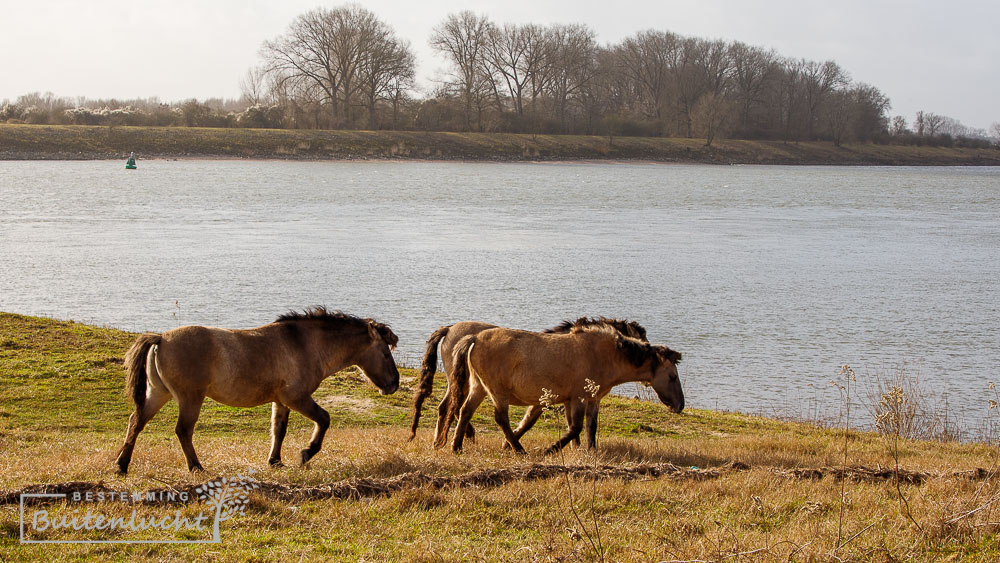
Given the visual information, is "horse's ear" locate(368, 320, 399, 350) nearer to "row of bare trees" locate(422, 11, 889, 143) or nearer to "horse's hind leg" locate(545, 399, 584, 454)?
"horse's hind leg" locate(545, 399, 584, 454)

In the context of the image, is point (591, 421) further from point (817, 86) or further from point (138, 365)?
point (817, 86)

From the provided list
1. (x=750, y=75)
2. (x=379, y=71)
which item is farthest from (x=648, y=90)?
(x=379, y=71)

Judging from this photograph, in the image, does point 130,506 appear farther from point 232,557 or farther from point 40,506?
point 232,557

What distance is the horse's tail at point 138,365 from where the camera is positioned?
8109 millimetres

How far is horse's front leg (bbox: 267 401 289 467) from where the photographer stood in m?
8.72

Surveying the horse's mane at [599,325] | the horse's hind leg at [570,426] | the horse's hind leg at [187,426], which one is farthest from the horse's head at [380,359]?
the horse's hind leg at [187,426]

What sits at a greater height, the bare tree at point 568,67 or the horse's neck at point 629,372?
the bare tree at point 568,67

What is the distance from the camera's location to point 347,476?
7.98 metres

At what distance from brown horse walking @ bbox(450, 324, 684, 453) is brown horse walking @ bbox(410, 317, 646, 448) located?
241 mm

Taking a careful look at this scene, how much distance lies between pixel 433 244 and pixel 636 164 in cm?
7457

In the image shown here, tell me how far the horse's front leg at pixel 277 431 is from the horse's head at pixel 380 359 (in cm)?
118

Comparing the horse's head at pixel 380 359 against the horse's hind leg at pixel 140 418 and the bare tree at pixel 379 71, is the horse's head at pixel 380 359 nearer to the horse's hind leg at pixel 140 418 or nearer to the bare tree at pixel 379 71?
the horse's hind leg at pixel 140 418

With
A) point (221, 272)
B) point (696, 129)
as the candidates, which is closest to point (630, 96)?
point (696, 129)

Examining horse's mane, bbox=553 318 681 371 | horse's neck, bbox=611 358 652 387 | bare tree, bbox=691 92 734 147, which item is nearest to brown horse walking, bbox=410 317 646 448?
horse's mane, bbox=553 318 681 371
